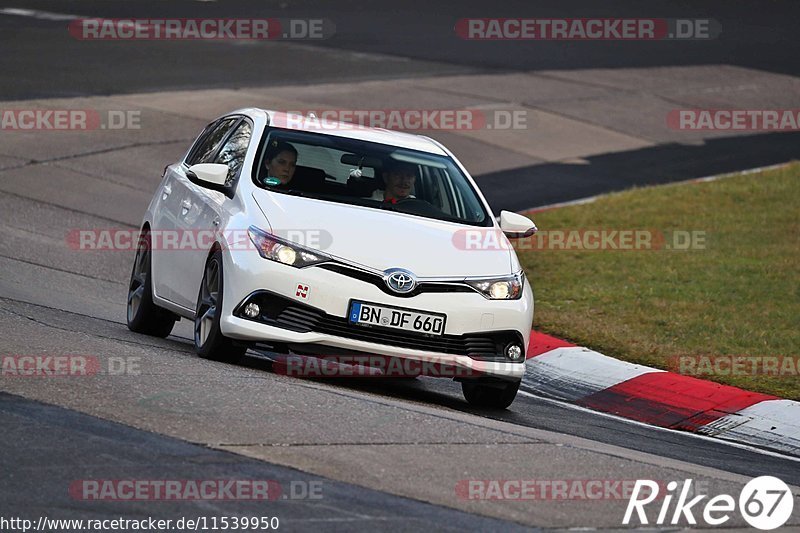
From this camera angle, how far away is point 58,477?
20.2 feet

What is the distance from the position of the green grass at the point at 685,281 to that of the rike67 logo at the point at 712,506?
363cm

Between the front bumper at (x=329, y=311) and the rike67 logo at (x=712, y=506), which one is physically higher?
the front bumper at (x=329, y=311)

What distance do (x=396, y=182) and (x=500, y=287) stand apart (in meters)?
1.22

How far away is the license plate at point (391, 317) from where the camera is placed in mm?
8539

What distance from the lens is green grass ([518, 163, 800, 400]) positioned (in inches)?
464

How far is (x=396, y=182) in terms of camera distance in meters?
9.74

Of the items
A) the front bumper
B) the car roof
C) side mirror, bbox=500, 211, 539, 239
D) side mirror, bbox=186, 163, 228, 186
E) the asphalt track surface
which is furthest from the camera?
the car roof

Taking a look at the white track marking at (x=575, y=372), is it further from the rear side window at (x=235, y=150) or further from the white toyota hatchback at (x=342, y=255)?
the rear side window at (x=235, y=150)

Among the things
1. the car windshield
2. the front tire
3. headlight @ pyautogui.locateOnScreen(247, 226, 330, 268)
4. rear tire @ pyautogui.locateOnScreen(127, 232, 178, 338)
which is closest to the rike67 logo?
headlight @ pyautogui.locateOnScreen(247, 226, 330, 268)

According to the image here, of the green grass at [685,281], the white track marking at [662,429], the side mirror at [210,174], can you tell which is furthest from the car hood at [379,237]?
the green grass at [685,281]

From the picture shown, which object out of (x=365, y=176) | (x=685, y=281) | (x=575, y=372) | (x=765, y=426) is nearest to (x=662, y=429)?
(x=765, y=426)

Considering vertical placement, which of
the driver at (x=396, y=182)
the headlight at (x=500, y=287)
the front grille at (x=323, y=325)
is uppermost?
the driver at (x=396, y=182)

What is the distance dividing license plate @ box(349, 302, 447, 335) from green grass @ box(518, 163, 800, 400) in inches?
126

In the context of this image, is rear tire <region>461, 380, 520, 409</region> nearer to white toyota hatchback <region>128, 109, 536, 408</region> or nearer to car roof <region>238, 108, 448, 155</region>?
white toyota hatchback <region>128, 109, 536, 408</region>
